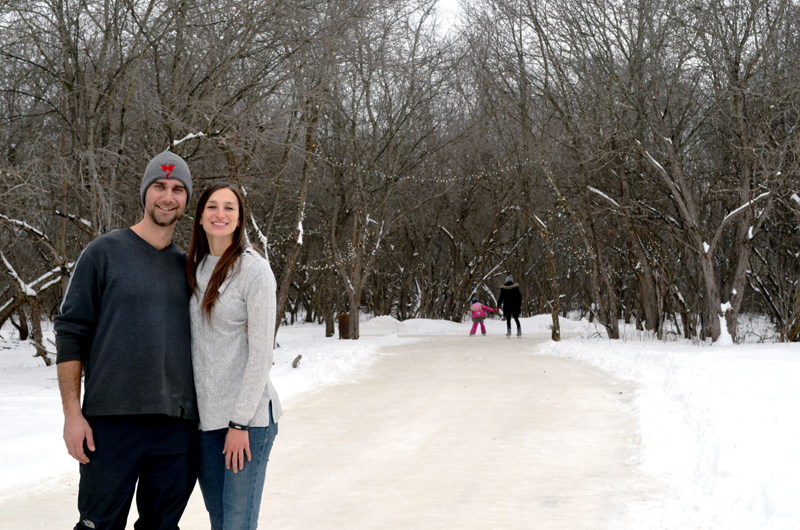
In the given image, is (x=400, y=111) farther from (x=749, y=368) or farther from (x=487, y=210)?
(x=749, y=368)

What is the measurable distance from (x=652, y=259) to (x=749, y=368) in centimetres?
1220

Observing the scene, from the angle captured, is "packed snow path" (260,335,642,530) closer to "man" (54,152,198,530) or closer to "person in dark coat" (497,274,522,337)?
"man" (54,152,198,530)

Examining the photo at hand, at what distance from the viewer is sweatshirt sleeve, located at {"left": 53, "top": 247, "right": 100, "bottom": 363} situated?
125 inches

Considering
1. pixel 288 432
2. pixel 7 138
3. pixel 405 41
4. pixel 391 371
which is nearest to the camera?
pixel 288 432

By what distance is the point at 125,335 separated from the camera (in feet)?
10.5

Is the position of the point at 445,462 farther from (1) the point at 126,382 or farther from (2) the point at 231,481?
(1) the point at 126,382

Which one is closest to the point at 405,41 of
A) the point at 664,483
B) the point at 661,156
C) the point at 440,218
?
the point at 661,156

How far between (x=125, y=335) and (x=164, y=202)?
64 centimetres

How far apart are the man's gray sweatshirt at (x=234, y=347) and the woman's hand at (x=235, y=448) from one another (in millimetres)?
55

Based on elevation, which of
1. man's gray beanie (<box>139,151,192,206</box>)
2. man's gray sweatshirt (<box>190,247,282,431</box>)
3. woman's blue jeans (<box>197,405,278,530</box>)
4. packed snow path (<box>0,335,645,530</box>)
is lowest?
packed snow path (<box>0,335,645,530</box>)

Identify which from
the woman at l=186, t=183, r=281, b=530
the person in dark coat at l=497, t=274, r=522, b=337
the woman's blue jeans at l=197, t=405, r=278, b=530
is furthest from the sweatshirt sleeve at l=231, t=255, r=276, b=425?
the person in dark coat at l=497, t=274, r=522, b=337

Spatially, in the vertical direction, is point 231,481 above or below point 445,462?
above

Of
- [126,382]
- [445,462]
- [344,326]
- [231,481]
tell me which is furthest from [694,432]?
[344,326]

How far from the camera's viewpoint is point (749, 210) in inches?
730
